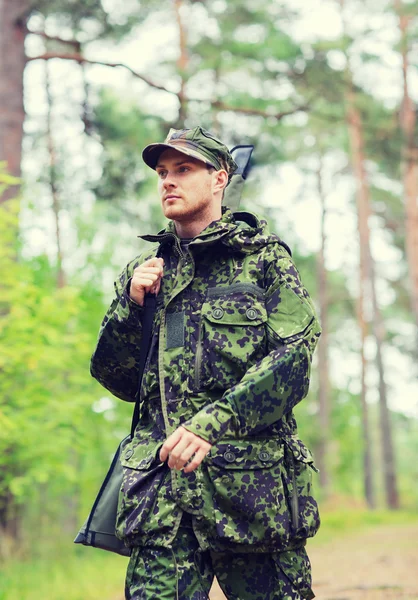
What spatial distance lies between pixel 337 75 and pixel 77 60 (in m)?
8.95

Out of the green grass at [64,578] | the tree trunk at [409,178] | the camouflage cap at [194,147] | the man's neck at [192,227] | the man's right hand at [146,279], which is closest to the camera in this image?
the man's right hand at [146,279]

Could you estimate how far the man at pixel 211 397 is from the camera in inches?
120

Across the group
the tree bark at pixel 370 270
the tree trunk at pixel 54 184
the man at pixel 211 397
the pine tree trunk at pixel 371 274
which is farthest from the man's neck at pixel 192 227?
the pine tree trunk at pixel 371 274

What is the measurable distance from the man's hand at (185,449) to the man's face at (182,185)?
102 cm

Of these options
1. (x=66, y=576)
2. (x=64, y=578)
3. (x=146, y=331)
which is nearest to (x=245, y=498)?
(x=146, y=331)

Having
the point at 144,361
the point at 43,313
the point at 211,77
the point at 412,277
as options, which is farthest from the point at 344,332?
the point at 144,361

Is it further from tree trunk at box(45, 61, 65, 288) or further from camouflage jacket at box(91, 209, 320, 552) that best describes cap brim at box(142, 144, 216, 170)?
tree trunk at box(45, 61, 65, 288)

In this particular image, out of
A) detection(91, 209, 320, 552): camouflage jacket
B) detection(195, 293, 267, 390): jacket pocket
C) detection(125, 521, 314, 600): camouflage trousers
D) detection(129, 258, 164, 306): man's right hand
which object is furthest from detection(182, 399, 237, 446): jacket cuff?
detection(129, 258, 164, 306): man's right hand

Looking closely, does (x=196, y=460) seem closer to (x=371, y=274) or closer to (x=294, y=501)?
(x=294, y=501)

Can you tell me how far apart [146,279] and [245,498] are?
95 cm

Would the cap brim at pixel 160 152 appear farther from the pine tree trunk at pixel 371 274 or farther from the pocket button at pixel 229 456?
the pine tree trunk at pixel 371 274

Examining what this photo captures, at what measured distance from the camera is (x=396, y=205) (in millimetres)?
26328

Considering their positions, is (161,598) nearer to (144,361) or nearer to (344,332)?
(144,361)

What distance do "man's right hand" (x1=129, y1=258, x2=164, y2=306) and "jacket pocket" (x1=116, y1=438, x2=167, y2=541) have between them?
2.00 ft
